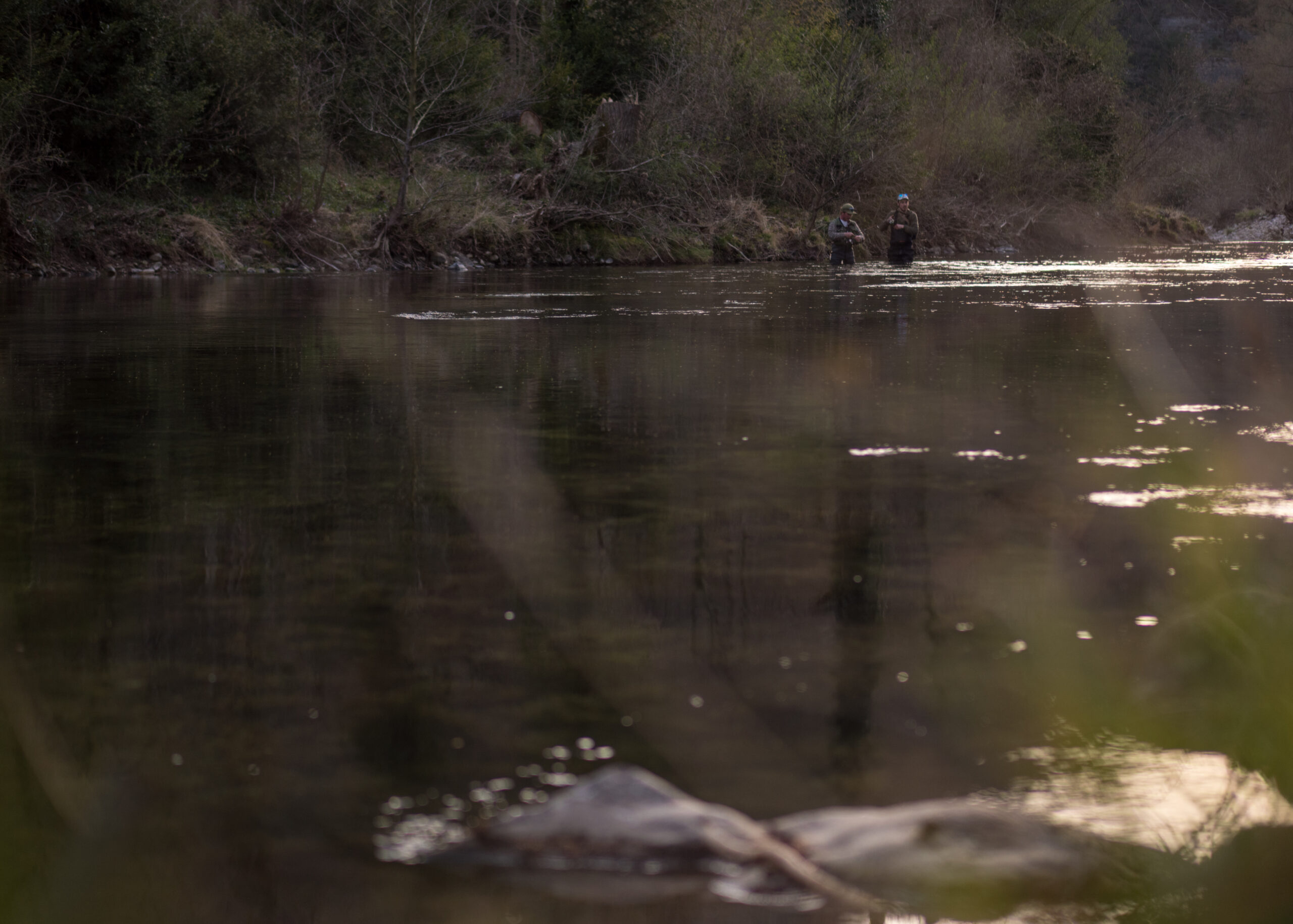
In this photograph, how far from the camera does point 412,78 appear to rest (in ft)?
102

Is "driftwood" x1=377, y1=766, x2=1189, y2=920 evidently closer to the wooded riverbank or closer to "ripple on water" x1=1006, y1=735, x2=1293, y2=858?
"ripple on water" x1=1006, y1=735, x2=1293, y2=858

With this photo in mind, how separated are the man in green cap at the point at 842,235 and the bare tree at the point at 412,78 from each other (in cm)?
756

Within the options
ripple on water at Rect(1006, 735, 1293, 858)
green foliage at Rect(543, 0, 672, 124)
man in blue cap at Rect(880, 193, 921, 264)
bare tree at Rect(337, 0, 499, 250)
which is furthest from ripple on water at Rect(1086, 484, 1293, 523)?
green foliage at Rect(543, 0, 672, 124)

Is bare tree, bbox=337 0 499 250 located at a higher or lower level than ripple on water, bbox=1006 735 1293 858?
higher

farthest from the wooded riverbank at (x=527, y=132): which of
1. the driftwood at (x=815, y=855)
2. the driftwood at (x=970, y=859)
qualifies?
the driftwood at (x=970, y=859)

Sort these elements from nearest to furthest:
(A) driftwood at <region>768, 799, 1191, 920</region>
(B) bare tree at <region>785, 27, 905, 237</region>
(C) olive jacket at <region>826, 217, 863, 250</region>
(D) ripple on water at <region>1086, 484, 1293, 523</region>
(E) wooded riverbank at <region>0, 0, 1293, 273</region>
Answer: (A) driftwood at <region>768, 799, 1191, 920</region>, (D) ripple on water at <region>1086, 484, 1293, 523</region>, (E) wooded riverbank at <region>0, 0, 1293, 273</region>, (C) olive jacket at <region>826, 217, 863, 250</region>, (B) bare tree at <region>785, 27, 905, 237</region>

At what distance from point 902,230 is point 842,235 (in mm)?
1329

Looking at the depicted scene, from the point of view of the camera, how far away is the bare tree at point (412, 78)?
30777mm

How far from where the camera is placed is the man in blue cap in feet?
95.7

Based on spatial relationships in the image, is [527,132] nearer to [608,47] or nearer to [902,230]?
[608,47]

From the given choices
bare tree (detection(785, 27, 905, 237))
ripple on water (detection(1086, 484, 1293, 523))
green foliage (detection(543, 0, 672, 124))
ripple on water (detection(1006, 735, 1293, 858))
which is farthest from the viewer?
bare tree (detection(785, 27, 905, 237))


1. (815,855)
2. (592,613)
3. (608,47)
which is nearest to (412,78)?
(608,47)

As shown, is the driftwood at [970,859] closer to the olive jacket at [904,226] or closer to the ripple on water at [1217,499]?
the ripple on water at [1217,499]

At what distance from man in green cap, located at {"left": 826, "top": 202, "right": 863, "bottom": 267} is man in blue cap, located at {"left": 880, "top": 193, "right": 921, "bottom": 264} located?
0.60 m
